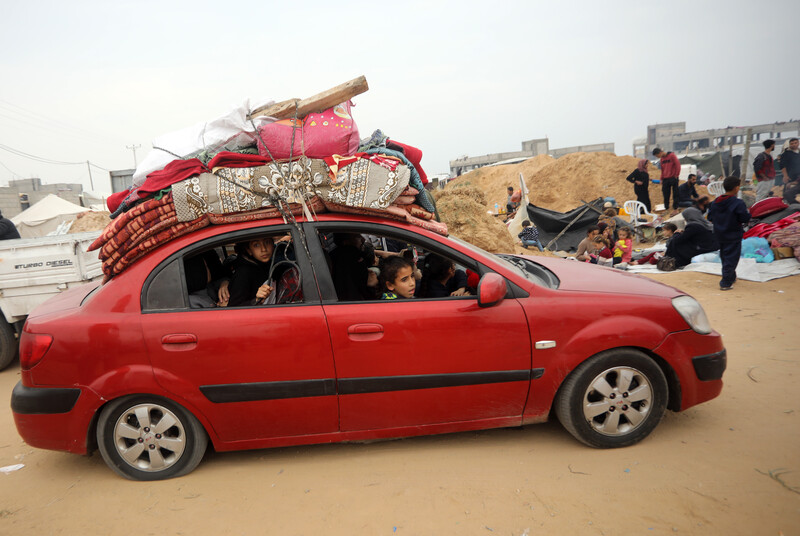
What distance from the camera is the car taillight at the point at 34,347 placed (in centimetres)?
272

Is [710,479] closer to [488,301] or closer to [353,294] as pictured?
[488,301]

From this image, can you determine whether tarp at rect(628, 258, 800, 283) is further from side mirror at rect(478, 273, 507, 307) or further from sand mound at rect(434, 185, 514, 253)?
side mirror at rect(478, 273, 507, 307)

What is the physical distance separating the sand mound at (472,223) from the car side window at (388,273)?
5873 millimetres

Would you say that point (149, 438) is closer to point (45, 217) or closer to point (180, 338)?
point (180, 338)

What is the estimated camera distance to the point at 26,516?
2.72 meters

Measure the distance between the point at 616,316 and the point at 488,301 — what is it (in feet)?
2.72

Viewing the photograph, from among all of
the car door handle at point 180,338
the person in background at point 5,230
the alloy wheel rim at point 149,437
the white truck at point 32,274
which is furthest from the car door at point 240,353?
the person in background at point 5,230

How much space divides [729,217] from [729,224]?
0.10 meters

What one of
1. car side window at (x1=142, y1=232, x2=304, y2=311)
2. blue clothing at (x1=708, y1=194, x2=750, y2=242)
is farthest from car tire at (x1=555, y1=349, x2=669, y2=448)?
blue clothing at (x1=708, y1=194, x2=750, y2=242)

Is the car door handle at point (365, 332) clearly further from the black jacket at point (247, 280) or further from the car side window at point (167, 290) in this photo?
the car side window at point (167, 290)

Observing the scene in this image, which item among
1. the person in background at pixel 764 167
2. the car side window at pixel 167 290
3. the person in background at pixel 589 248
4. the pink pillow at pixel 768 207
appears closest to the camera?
the car side window at pixel 167 290

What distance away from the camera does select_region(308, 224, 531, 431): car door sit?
273 centimetres

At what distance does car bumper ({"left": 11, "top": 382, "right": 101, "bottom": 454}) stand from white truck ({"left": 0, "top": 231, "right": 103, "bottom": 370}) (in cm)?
308

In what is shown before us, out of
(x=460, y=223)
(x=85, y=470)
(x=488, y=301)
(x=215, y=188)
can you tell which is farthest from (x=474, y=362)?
(x=460, y=223)
